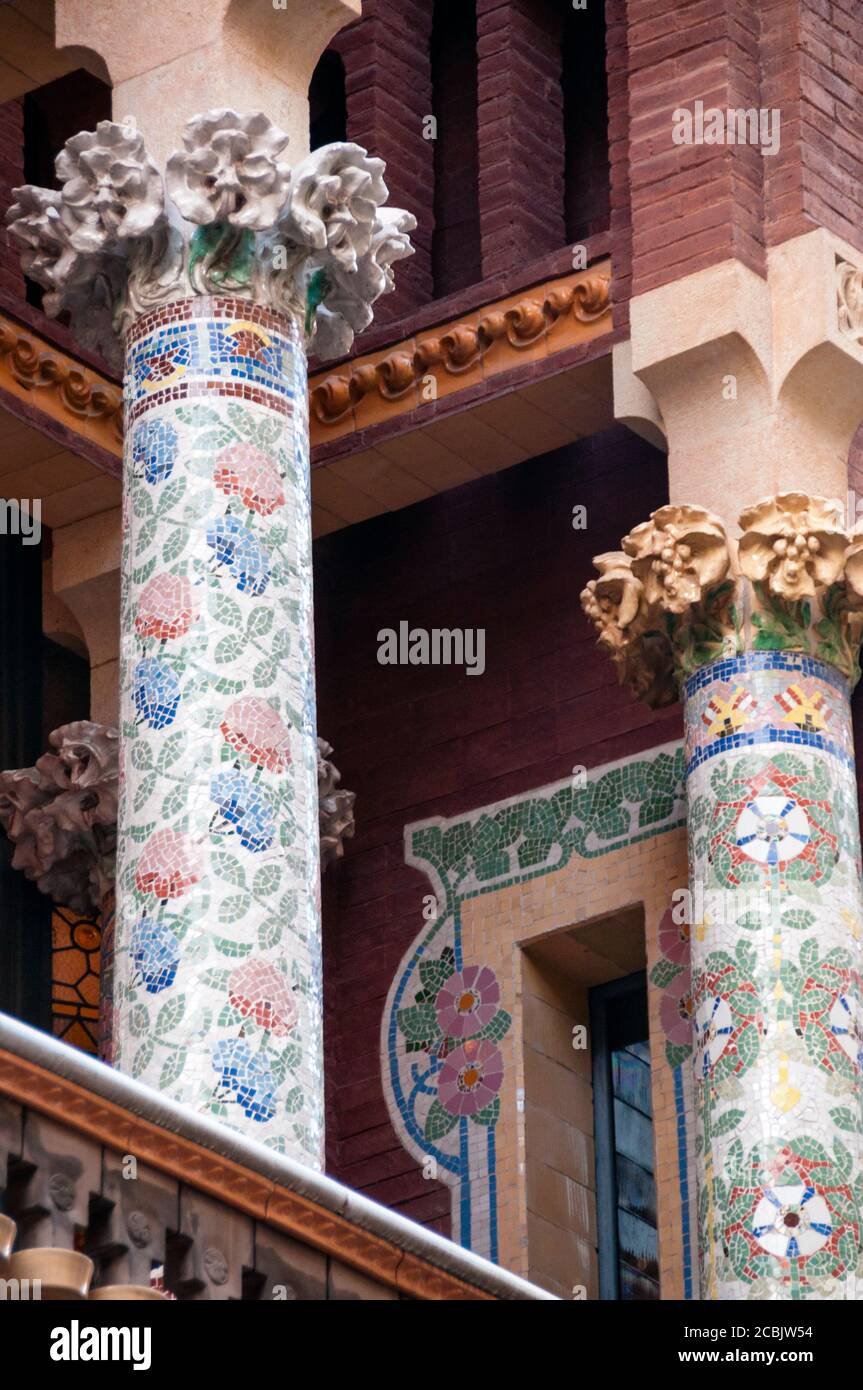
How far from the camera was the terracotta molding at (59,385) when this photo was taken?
15.4 m

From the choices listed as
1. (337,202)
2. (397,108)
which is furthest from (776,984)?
(397,108)

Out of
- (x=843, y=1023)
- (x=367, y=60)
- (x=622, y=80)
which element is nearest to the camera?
(x=843, y=1023)

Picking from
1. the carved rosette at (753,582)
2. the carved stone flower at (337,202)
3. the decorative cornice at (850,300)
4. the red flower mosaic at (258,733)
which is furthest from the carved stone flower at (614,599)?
the red flower mosaic at (258,733)

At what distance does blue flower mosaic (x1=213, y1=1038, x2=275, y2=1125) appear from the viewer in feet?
34.5

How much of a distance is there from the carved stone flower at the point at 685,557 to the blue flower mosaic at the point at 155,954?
10.2 ft

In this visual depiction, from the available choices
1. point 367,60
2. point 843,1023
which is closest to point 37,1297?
point 843,1023

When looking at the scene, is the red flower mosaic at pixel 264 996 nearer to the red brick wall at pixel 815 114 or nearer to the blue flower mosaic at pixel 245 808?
the blue flower mosaic at pixel 245 808

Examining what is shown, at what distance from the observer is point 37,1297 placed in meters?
7.67

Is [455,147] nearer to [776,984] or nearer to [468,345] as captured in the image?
[468,345]

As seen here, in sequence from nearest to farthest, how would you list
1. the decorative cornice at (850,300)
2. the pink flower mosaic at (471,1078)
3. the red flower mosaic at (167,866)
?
the red flower mosaic at (167,866)
the decorative cornice at (850,300)
the pink flower mosaic at (471,1078)

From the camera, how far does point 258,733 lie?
36.8 ft

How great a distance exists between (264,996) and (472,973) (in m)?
4.81
